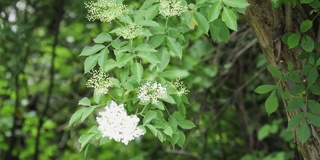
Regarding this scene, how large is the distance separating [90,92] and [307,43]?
2.71 meters

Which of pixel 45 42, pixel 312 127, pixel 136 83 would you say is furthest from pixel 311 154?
pixel 45 42

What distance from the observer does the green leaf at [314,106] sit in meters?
1.75

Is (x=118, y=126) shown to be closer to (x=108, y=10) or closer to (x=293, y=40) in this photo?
(x=108, y=10)

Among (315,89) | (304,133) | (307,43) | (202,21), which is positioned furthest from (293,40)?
(202,21)

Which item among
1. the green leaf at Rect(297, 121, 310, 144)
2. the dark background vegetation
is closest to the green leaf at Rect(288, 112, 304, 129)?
the green leaf at Rect(297, 121, 310, 144)

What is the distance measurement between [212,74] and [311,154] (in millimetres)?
1570

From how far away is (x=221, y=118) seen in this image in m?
4.16

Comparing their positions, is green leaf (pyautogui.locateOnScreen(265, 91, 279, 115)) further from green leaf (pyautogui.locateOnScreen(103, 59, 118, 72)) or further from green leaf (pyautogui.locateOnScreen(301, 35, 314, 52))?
green leaf (pyautogui.locateOnScreen(103, 59, 118, 72))

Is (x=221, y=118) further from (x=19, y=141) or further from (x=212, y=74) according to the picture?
(x=19, y=141)

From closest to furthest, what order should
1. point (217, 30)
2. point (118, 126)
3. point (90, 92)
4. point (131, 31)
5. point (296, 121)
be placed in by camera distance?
point (118, 126), point (131, 31), point (217, 30), point (296, 121), point (90, 92)

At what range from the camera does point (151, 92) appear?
147cm

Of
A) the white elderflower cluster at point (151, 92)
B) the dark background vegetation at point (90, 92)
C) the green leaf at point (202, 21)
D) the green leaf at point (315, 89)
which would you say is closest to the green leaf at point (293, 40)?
the green leaf at point (315, 89)

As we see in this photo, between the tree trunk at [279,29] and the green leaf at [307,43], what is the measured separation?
7 cm

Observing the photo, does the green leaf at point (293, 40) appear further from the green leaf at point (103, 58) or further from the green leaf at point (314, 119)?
the green leaf at point (103, 58)
